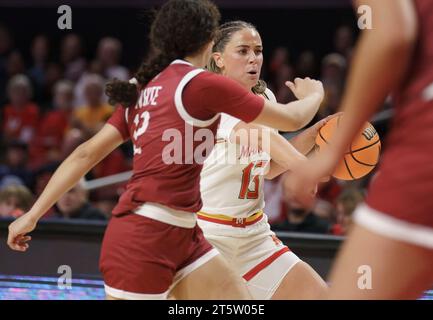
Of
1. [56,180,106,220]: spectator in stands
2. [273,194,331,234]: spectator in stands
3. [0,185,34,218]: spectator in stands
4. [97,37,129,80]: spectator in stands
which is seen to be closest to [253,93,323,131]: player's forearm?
[273,194,331,234]: spectator in stands

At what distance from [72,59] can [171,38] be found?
6827 mm

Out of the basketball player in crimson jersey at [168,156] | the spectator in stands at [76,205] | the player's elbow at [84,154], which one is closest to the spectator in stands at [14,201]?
the spectator in stands at [76,205]

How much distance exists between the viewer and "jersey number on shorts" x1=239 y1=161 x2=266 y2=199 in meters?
3.86

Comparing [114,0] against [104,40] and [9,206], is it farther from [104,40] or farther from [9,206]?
[9,206]

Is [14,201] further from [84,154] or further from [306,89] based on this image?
[306,89]

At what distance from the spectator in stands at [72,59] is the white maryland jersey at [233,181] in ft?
19.4

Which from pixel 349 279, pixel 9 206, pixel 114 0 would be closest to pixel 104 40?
pixel 114 0

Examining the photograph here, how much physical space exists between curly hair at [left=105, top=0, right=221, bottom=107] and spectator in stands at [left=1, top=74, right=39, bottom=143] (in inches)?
232

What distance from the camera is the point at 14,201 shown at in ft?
20.1

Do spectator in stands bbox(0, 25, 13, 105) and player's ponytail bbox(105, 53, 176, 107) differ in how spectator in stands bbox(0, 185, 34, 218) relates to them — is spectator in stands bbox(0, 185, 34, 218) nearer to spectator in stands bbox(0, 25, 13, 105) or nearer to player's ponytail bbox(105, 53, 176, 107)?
player's ponytail bbox(105, 53, 176, 107)

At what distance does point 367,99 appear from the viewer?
1957 mm

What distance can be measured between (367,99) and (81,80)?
24.1ft
